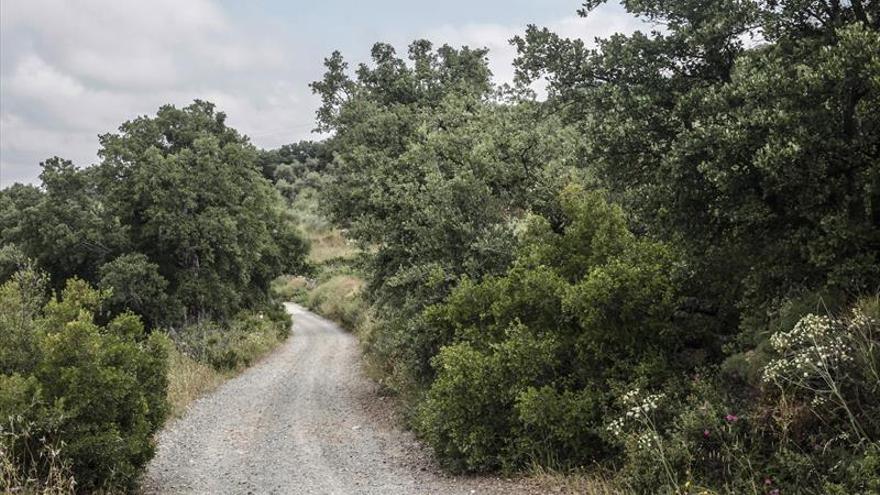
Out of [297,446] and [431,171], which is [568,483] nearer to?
[297,446]

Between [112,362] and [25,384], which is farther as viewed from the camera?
[112,362]

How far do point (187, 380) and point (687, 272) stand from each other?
16.3m

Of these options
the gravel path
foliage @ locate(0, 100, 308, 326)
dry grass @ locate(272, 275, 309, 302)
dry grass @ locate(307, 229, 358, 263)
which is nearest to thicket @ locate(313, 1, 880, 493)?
the gravel path

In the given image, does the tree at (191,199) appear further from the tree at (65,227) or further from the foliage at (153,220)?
the tree at (65,227)

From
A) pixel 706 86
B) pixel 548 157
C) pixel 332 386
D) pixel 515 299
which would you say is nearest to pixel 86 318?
pixel 515 299

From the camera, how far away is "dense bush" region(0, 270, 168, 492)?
7613 millimetres

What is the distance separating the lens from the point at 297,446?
1327cm

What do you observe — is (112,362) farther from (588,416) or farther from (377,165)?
(377,165)

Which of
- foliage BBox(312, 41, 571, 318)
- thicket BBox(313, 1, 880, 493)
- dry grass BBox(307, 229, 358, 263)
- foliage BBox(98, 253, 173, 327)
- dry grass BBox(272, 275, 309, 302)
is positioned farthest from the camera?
dry grass BBox(307, 229, 358, 263)

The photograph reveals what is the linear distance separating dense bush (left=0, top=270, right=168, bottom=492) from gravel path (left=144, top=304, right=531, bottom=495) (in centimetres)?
204

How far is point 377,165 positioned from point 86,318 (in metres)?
10.2

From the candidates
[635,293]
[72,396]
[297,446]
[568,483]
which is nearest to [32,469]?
[72,396]

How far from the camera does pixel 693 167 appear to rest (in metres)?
6.64

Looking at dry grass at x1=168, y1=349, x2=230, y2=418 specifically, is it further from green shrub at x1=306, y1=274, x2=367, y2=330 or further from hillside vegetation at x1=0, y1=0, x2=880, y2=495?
green shrub at x1=306, y1=274, x2=367, y2=330
